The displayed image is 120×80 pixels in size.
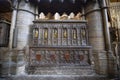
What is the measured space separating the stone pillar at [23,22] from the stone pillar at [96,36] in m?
2.85

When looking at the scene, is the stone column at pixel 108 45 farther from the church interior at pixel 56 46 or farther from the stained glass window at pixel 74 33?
the stained glass window at pixel 74 33

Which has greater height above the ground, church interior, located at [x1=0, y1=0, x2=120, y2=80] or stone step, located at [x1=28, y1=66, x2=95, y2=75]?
church interior, located at [x1=0, y1=0, x2=120, y2=80]

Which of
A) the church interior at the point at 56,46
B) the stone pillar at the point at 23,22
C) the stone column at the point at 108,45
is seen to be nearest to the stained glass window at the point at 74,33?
the church interior at the point at 56,46

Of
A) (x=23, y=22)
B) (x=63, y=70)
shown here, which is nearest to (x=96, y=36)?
(x=63, y=70)

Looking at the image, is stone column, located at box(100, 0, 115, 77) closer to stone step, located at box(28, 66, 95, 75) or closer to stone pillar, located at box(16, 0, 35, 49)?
stone step, located at box(28, 66, 95, 75)

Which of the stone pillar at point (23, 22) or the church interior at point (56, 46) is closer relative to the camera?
the church interior at point (56, 46)

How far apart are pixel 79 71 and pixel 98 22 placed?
7.89 ft

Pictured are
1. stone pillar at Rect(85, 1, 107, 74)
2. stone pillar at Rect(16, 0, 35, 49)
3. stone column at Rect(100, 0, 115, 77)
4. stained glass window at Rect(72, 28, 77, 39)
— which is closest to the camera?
stone column at Rect(100, 0, 115, 77)

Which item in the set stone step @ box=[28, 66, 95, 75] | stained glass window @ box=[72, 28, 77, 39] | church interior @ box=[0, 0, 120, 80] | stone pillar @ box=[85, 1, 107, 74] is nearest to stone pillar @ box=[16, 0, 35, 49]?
church interior @ box=[0, 0, 120, 80]

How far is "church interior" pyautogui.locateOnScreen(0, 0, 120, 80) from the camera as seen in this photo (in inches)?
214

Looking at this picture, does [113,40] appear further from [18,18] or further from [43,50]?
[18,18]

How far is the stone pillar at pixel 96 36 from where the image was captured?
5582 mm

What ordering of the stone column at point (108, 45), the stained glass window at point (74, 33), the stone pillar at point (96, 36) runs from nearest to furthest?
the stone column at point (108, 45)
the stone pillar at point (96, 36)
the stained glass window at point (74, 33)

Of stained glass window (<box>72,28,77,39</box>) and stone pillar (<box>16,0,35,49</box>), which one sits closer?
stone pillar (<box>16,0,35,49</box>)
